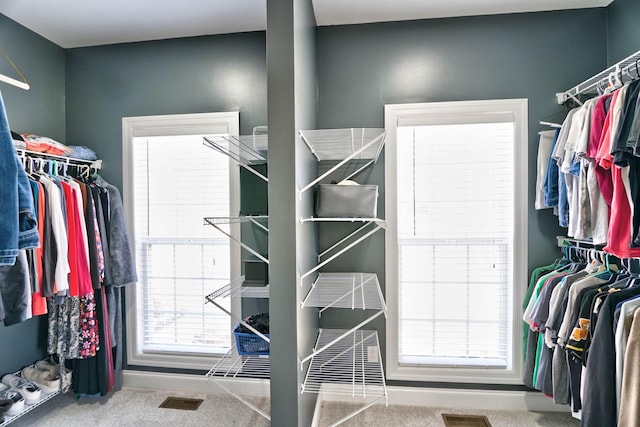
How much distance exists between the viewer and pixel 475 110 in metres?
2.17

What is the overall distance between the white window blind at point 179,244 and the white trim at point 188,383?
178mm

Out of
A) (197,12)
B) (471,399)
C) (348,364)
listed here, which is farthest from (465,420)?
(197,12)

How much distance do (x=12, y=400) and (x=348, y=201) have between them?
2220 mm

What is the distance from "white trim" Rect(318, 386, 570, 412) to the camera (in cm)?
215

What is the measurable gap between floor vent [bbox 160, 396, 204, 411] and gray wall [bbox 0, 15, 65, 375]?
0.97 m

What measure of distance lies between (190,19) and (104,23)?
0.59m

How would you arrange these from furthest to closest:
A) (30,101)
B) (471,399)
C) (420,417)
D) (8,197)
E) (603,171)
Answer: (30,101) → (471,399) → (420,417) → (603,171) → (8,197)

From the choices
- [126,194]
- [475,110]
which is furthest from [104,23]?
[475,110]

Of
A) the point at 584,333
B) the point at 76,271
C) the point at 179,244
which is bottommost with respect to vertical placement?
the point at 584,333

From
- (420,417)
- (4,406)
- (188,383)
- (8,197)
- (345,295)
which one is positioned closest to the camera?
(8,197)

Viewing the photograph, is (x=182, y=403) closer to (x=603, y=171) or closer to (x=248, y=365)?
(x=248, y=365)

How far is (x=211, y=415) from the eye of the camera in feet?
7.05

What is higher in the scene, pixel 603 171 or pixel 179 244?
pixel 603 171

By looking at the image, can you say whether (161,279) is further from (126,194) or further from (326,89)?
(326,89)
